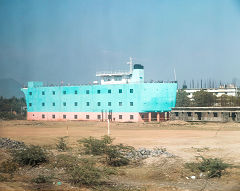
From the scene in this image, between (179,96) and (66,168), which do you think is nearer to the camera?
(66,168)

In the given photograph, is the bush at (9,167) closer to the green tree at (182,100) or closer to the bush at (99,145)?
the bush at (99,145)

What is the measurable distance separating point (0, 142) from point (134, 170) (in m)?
10.6

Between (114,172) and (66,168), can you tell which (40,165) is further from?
(114,172)

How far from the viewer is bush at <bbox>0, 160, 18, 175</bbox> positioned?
52.8 ft

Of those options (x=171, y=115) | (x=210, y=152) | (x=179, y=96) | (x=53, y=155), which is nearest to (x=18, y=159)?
(x=53, y=155)

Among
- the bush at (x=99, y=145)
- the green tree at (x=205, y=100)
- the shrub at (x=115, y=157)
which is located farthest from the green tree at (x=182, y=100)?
the shrub at (x=115, y=157)

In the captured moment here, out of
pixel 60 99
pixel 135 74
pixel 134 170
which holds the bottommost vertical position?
pixel 134 170

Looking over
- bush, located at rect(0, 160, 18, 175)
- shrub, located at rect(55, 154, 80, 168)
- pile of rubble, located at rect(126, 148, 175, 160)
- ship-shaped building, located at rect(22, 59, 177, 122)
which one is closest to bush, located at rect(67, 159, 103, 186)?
shrub, located at rect(55, 154, 80, 168)

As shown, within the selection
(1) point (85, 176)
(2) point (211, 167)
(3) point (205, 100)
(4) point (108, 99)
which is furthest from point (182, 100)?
(1) point (85, 176)

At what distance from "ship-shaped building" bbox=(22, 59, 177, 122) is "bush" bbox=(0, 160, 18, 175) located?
3241cm

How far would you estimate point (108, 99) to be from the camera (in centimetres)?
5091

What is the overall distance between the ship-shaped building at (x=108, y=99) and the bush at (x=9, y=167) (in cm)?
3241

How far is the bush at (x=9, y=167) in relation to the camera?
16.1 metres

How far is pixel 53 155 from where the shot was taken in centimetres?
1955
